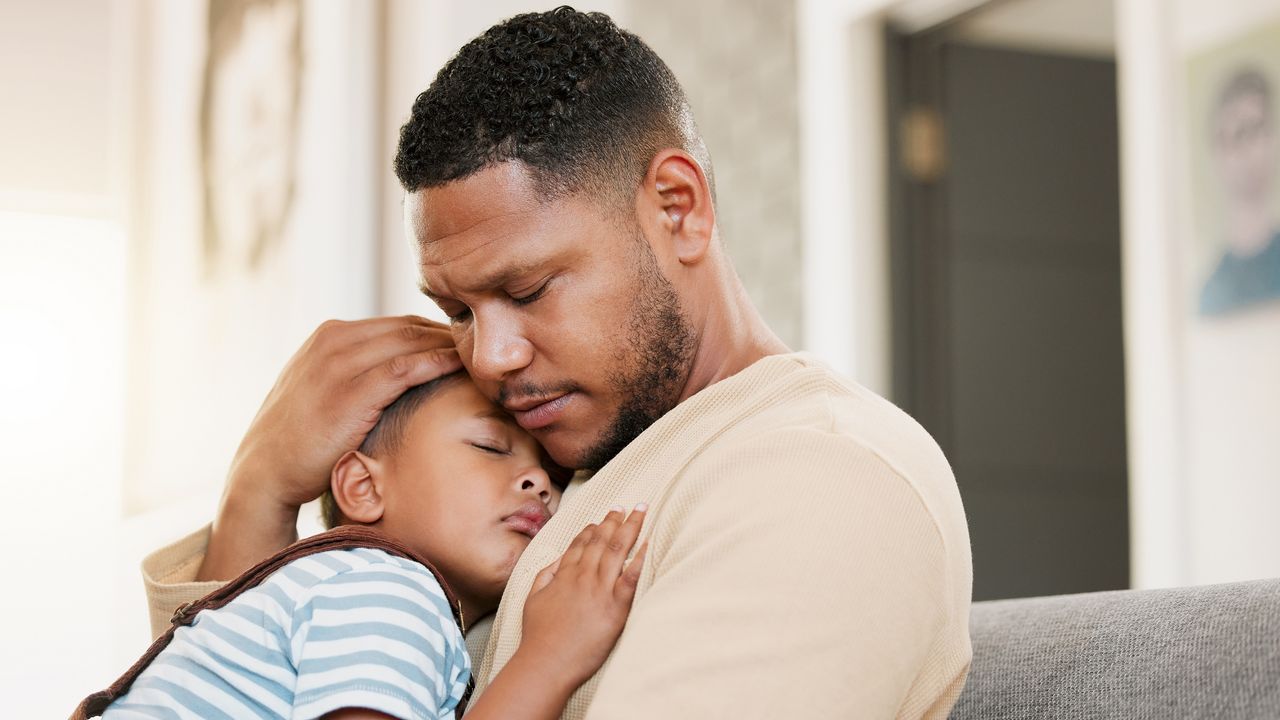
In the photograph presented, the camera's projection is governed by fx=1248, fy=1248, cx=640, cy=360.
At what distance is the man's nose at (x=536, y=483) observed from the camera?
133 centimetres

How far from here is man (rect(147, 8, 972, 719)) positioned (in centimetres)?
82

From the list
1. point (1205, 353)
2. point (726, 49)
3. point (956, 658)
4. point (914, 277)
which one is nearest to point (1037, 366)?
point (914, 277)

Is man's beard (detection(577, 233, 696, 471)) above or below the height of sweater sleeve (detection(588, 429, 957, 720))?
above

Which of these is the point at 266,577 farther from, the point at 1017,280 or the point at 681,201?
the point at 1017,280

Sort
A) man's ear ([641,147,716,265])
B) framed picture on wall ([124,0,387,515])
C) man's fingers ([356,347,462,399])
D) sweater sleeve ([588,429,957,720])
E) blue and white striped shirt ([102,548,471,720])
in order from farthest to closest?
framed picture on wall ([124,0,387,515]) → man's fingers ([356,347,462,399]) → man's ear ([641,147,716,265]) → blue and white striped shirt ([102,548,471,720]) → sweater sleeve ([588,429,957,720])

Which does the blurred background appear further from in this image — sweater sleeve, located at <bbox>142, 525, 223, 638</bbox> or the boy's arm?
the boy's arm

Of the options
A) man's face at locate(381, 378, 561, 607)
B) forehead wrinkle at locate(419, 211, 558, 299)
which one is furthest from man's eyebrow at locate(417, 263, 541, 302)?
man's face at locate(381, 378, 561, 607)

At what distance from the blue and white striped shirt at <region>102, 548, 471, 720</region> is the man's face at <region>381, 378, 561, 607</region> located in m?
0.15

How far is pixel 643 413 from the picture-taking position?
1237 millimetres

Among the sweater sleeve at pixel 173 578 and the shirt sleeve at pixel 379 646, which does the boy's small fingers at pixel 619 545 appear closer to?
the shirt sleeve at pixel 379 646

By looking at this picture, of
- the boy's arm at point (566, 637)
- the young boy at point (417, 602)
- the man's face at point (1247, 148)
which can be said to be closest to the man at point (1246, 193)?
the man's face at point (1247, 148)

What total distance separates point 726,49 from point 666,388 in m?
3.21

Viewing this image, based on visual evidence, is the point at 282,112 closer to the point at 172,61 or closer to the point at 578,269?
the point at 172,61

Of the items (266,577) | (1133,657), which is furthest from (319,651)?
(1133,657)
